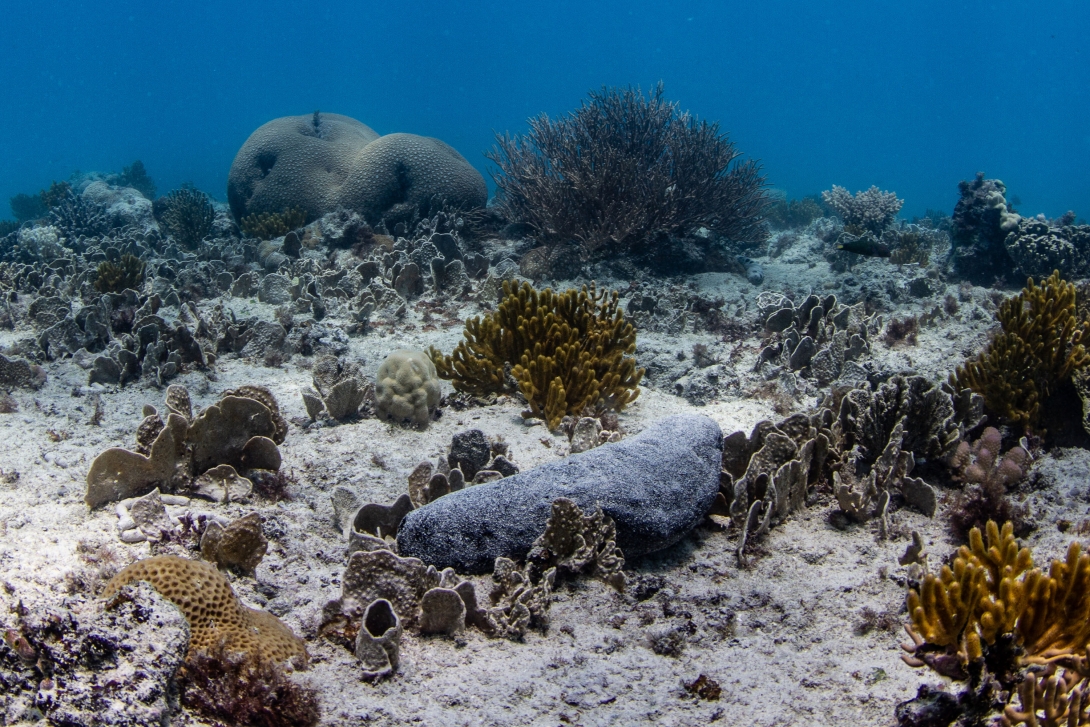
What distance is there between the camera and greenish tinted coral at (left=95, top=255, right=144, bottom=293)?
815 cm

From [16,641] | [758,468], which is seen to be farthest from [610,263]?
Answer: [16,641]

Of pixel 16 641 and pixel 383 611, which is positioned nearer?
pixel 16 641

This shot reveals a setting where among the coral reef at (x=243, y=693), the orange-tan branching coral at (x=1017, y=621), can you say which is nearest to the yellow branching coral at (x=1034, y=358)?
the orange-tan branching coral at (x=1017, y=621)

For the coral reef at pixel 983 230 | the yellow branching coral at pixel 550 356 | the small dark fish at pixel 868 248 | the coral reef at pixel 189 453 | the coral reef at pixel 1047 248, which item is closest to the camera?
the coral reef at pixel 189 453

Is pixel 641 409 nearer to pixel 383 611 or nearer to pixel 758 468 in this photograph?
pixel 758 468

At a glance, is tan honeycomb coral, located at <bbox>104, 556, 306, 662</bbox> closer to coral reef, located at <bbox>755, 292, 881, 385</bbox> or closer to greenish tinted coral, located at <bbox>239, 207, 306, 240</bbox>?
coral reef, located at <bbox>755, 292, 881, 385</bbox>

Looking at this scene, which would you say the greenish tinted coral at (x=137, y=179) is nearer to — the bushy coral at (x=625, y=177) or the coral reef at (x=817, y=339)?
the bushy coral at (x=625, y=177)

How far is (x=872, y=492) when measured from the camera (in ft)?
12.2

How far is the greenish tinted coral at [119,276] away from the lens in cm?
815

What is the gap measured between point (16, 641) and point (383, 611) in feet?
4.00

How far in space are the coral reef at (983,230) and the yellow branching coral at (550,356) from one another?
26.5ft

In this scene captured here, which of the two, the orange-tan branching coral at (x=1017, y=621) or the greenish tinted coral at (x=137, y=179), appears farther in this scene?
the greenish tinted coral at (x=137, y=179)

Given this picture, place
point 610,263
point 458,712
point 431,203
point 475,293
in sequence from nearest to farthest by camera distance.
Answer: point 458,712 → point 475,293 → point 610,263 → point 431,203

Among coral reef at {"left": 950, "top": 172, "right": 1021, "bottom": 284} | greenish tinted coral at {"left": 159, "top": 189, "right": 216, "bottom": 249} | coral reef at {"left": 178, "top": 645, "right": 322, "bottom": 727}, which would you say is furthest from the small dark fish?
greenish tinted coral at {"left": 159, "top": 189, "right": 216, "bottom": 249}
